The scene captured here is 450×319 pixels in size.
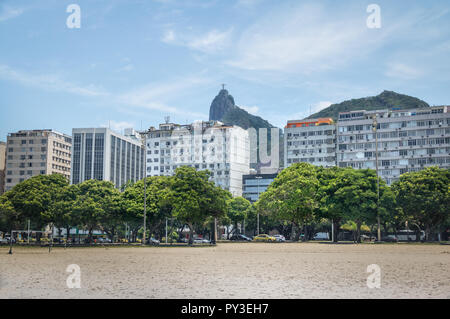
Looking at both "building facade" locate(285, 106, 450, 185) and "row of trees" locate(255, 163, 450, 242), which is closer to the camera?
"row of trees" locate(255, 163, 450, 242)

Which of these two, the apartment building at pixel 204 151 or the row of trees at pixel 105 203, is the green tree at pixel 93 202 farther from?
the apartment building at pixel 204 151

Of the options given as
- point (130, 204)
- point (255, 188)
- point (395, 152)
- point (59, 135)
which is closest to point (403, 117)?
point (395, 152)

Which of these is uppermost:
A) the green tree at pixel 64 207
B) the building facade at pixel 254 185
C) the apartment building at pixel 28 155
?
the apartment building at pixel 28 155

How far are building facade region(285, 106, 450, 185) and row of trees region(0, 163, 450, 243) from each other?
54.5 metres

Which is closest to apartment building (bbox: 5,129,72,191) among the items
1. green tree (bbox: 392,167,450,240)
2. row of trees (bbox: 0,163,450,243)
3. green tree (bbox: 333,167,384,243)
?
row of trees (bbox: 0,163,450,243)

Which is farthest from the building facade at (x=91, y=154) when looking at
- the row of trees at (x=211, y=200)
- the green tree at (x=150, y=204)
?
the green tree at (x=150, y=204)

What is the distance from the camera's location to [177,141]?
551 ft

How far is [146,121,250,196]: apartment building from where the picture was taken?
6319 inches

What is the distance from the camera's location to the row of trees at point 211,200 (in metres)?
66.2

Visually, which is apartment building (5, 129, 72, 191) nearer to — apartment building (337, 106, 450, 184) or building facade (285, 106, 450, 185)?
building facade (285, 106, 450, 185)

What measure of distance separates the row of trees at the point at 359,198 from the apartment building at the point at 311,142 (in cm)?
6566

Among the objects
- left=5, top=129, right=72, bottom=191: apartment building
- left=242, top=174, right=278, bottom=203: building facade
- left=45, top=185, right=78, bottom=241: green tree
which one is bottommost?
left=45, top=185, right=78, bottom=241: green tree

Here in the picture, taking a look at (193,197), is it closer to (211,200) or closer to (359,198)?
(211,200)

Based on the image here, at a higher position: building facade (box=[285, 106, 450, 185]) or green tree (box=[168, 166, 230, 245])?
building facade (box=[285, 106, 450, 185])
